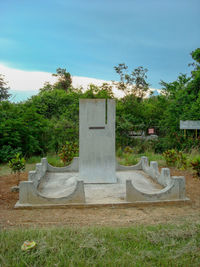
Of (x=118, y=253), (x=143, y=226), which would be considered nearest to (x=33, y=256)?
(x=118, y=253)

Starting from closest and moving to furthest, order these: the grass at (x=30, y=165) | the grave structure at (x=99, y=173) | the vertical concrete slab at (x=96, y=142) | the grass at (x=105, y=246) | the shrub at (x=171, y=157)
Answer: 1. the grass at (x=105, y=246)
2. the grave structure at (x=99, y=173)
3. the vertical concrete slab at (x=96, y=142)
4. the grass at (x=30, y=165)
5. the shrub at (x=171, y=157)

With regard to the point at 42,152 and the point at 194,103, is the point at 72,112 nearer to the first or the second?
the point at 42,152

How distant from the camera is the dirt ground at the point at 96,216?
4.33m

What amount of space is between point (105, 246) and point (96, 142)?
12.8 ft

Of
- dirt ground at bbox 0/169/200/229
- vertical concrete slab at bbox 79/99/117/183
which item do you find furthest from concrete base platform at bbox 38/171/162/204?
dirt ground at bbox 0/169/200/229

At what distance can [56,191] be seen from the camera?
613 centimetres

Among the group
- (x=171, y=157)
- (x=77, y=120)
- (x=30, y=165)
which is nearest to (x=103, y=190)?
(x=171, y=157)

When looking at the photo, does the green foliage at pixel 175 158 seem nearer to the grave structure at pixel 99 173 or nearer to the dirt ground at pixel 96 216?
the grave structure at pixel 99 173

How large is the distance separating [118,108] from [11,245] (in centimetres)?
1262

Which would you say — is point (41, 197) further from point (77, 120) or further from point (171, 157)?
point (77, 120)

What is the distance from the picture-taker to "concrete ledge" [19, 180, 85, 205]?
5.17 meters

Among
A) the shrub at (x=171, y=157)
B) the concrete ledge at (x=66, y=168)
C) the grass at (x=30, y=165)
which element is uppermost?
the shrub at (x=171, y=157)

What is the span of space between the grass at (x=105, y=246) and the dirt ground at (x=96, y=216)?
0.48 m

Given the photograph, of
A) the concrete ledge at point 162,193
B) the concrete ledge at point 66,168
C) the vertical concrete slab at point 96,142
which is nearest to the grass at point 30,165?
the concrete ledge at point 66,168
